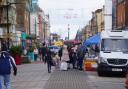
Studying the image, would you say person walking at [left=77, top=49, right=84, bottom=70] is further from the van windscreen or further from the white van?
the van windscreen

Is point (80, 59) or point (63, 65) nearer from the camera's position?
point (63, 65)

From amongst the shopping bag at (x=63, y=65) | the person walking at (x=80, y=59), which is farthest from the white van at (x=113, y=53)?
the person walking at (x=80, y=59)

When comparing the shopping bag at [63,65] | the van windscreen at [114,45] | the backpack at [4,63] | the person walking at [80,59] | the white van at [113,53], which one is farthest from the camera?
the person walking at [80,59]

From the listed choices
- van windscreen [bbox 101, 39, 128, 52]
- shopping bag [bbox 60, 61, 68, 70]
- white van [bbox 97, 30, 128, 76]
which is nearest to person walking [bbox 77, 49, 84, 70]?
shopping bag [bbox 60, 61, 68, 70]

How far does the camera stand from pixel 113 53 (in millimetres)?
30547

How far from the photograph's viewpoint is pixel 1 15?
240ft

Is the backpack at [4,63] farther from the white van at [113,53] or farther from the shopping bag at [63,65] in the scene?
the shopping bag at [63,65]

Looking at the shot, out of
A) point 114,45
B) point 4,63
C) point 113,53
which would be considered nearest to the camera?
point 4,63

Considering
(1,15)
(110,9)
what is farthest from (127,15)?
(110,9)

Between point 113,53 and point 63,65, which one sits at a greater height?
point 113,53

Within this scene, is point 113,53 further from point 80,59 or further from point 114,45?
point 80,59

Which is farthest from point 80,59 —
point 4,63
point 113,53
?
point 4,63

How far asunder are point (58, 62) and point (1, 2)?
104 ft

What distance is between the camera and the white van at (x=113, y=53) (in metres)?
29.9
